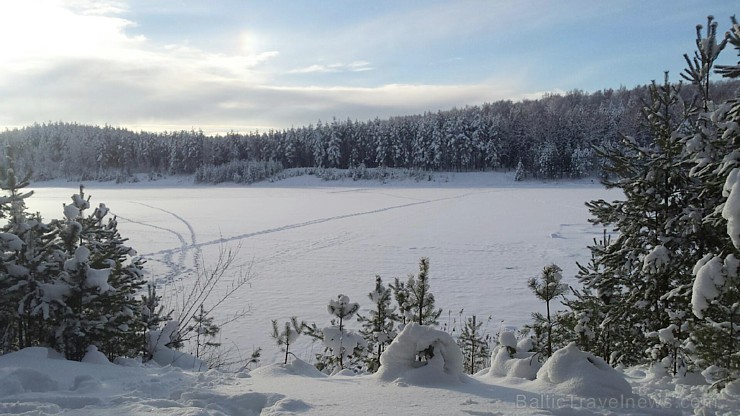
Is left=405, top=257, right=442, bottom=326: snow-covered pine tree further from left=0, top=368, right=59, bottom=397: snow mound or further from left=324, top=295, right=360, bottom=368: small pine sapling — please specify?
left=0, top=368, right=59, bottom=397: snow mound

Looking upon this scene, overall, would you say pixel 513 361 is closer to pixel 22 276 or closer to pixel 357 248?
pixel 22 276

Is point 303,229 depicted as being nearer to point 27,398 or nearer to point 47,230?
point 47,230

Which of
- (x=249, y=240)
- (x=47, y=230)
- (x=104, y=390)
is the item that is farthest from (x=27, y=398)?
(x=249, y=240)

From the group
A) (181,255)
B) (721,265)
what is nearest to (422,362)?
(721,265)

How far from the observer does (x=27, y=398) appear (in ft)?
14.5

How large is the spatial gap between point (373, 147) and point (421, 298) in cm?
9077

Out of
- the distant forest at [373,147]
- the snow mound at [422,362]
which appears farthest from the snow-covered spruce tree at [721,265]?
the distant forest at [373,147]

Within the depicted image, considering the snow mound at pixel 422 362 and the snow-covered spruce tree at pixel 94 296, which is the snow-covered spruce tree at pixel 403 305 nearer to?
the snow mound at pixel 422 362

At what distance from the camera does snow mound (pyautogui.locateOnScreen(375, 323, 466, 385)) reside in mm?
5121

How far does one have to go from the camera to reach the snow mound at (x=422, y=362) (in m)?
5.12

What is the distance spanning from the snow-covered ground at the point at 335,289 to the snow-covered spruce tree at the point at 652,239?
0.79 m

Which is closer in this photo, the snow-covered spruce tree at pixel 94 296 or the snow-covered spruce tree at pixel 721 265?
the snow-covered spruce tree at pixel 721 265

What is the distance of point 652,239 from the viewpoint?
6.29 m

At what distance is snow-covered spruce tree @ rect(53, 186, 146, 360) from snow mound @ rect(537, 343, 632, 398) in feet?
18.7
